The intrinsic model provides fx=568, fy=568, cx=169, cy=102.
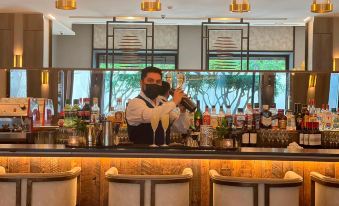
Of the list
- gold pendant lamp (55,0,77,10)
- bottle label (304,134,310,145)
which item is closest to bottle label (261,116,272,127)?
bottle label (304,134,310,145)

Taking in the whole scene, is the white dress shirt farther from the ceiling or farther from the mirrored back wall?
the ceiling

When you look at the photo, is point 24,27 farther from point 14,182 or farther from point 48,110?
point 14,182

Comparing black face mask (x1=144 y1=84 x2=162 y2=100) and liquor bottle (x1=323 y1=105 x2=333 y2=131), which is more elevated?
black face mask (x1=144 y1=84 x2=162 y2=100)

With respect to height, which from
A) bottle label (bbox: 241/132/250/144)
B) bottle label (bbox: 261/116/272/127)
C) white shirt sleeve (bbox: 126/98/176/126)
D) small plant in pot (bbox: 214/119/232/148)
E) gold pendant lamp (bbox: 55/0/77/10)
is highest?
gold pendant lamp (bbox: 55/0/77/10)

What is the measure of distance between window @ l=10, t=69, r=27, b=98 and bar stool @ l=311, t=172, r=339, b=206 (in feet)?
16.1

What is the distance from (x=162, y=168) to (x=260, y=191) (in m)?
0.81

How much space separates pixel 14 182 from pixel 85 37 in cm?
857

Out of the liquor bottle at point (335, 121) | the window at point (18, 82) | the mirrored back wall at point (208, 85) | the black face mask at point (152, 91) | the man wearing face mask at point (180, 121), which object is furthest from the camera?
the window at point (18, 82)

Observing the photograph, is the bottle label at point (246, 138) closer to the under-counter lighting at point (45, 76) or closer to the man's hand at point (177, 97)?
the man's hand at point (177, 97)

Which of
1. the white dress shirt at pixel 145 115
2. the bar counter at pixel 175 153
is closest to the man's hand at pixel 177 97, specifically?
the white dress shirt at pixel 145 115

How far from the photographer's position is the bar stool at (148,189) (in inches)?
142

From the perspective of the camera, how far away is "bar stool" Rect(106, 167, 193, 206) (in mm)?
3598

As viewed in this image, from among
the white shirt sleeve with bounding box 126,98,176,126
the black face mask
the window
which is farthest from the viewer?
the window

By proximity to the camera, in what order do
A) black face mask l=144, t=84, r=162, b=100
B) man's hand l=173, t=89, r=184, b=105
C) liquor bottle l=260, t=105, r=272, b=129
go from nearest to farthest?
man's hand l=173, t=89, r=184, b=105 < black face mask l=144, t=84, r=162, b=100 < liquor bottle l=260, t=105, r=272, b=129
